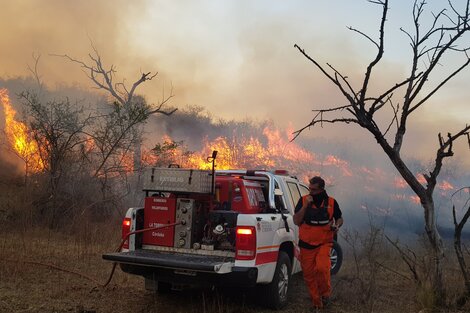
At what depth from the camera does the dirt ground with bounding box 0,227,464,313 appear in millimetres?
5727

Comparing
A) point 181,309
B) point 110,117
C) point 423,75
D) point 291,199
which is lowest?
point 181,309

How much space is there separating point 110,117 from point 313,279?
40.4 ft

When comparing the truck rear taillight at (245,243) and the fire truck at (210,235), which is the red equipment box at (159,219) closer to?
the fire truck at (210,235)

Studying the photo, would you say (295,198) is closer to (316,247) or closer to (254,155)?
(316,247)

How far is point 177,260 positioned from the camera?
520 cm

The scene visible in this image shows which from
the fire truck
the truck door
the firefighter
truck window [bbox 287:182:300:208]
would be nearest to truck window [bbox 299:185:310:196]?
the truck door

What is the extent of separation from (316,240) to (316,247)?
0.10m

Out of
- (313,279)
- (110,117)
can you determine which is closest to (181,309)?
(313,279)

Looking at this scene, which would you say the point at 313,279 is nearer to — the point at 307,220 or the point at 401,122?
the point at 307,220

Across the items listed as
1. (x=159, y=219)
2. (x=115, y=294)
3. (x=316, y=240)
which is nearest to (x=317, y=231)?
(x=316, y=240)

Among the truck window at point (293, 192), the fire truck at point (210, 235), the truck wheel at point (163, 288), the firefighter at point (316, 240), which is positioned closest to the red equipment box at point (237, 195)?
the fire truck at point (210, 235)

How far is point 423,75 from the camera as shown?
5.73 metres

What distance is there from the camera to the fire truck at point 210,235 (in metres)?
5.18

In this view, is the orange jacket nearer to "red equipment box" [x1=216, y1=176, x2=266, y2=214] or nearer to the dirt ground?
"red equipment box" [x1=216, y1=176, x2=266, y2=214]
